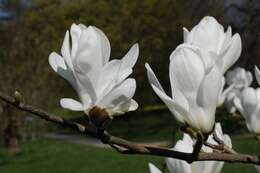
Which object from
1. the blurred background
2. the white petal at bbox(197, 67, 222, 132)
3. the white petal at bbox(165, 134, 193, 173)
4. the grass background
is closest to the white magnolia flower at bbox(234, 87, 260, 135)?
the white petal at bbox(165, 134, 193, 173)

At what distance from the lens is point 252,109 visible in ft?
3.63

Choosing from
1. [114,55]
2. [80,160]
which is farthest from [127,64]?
[114,55]

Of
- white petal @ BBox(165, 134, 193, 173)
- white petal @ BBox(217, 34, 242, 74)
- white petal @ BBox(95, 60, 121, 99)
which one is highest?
white petal @ BBox(217, 34, 242, 74)

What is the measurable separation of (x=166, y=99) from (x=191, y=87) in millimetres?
39

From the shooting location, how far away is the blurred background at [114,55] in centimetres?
1032

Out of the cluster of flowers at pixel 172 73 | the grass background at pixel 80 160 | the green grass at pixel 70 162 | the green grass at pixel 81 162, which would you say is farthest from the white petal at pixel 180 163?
the green grass at pixel 70 162

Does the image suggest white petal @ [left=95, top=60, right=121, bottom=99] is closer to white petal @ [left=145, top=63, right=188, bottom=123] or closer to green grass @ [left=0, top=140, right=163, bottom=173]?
white petal @ [left=145, top=63, right=188, bottom=123]

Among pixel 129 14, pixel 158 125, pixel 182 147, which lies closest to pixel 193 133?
pixel 182 147

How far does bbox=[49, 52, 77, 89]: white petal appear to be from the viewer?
833mm

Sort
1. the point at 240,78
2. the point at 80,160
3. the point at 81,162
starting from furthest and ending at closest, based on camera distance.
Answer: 1. the point at 80,160
2. the point at 81,162
3. the point at 240,78

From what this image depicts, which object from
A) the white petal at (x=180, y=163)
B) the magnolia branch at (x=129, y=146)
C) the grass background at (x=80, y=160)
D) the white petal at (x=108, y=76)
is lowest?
the grass background at (x=80, y=160)

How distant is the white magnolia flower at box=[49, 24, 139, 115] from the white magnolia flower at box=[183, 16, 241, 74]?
0.28 ft

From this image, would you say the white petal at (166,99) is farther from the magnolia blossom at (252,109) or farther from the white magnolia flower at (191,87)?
the magnolia blossom at (252,109)

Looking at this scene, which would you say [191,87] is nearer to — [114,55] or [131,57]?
[131,57]
